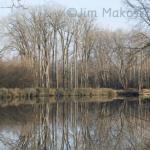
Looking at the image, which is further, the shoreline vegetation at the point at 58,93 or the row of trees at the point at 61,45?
the row of trees at the point at 61,45

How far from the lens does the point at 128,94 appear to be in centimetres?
5153

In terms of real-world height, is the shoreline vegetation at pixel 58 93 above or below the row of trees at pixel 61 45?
below

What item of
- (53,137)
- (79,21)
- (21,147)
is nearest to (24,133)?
(53,137)

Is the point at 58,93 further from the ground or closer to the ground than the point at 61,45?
closer to the ground

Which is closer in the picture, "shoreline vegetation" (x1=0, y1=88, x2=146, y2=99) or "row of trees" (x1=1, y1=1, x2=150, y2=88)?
"shoreline vegetation" (x1=0, y1=88, x2=146, y2=99)

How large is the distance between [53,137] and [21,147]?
2207 mm

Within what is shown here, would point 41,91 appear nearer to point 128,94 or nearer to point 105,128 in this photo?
point 128,94

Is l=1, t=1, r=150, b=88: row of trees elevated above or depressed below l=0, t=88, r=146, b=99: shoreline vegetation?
above

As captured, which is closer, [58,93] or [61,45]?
[58,93]

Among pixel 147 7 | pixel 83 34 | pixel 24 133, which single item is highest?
pixel 83 34

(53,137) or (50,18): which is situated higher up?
(50,18)

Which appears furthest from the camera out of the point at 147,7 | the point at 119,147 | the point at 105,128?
the point at 147,7

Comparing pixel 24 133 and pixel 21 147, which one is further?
pixel 24 133

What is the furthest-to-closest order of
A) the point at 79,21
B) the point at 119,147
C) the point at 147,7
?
1. the point at 79,21
2. the point at 147,7
3. the point at 119,147
